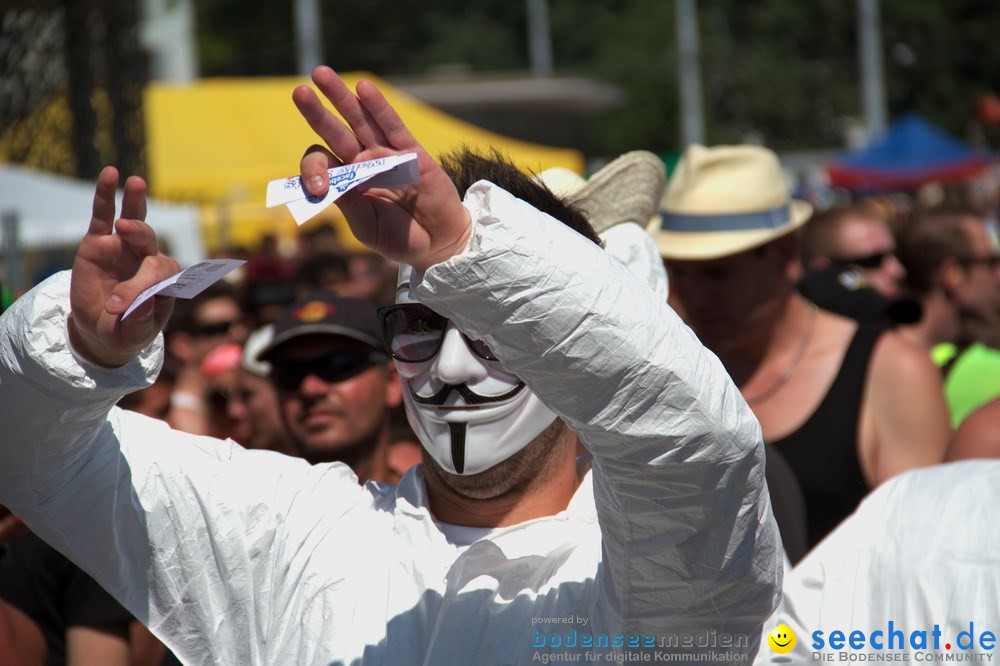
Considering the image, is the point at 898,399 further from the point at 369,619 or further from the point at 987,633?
the point at 369,619

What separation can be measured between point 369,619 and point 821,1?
3734 cm

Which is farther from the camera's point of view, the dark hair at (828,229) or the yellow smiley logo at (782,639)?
the dark hair at (828,229)

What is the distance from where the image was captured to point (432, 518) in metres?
2.15

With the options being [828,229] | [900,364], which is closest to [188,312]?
[828,229]

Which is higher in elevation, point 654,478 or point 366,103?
point 366,103

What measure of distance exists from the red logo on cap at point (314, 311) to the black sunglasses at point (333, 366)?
13 centimetres

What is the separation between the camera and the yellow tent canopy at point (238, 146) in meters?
12.5

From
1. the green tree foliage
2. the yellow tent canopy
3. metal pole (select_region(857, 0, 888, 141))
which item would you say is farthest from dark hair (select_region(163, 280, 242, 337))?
the green tree foliage

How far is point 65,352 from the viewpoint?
6.06 feet

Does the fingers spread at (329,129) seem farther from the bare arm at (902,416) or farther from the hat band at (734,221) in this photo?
the hat band at (734,221)

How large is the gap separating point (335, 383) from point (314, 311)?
0.77 ft

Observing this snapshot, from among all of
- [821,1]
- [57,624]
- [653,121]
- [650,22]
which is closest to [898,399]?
[57,624]

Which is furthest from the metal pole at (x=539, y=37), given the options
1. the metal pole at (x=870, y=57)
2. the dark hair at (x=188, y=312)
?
the dark hair at (x=188, y=312)

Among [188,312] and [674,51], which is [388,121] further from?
[674,51]
